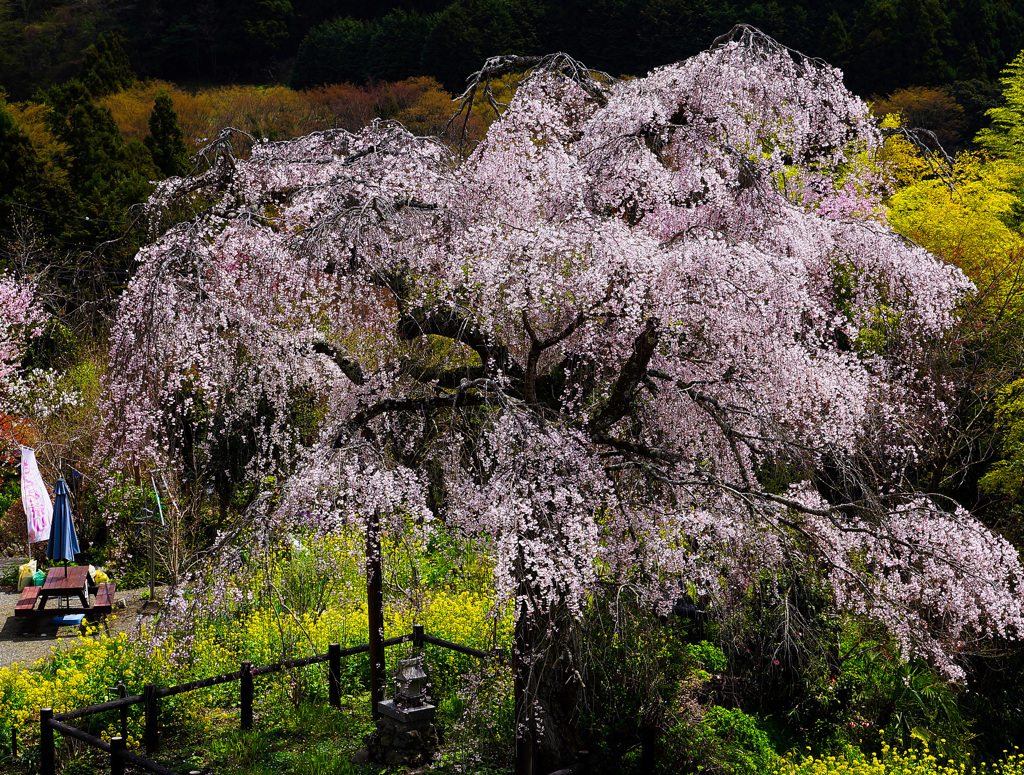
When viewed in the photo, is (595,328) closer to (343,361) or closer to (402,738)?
(343,361)

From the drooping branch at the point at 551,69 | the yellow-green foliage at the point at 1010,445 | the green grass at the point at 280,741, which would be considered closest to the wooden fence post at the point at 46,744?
the green grass at the point at 280,741

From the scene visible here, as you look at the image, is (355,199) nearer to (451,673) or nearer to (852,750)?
(451,673)

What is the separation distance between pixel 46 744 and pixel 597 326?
4.74 m

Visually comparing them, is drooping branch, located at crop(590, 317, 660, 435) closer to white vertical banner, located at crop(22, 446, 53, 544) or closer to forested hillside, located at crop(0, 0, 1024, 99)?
white vertical banner, located at crop(22, 446, 53, 544)

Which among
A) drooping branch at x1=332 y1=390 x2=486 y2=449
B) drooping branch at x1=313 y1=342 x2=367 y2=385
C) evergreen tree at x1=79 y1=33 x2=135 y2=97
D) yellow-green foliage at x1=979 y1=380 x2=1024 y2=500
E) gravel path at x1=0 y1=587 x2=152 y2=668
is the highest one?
evergreen tree at x1=79 y1=33 x2=135 y2=97

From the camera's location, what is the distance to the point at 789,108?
243 inches

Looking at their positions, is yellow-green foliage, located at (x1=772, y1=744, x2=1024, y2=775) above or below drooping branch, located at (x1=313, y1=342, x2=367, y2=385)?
below

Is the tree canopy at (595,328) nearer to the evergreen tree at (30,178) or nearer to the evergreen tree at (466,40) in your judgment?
the evergreen tree at (30,178)

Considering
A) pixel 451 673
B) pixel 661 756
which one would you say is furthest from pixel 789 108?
pixel 451 673

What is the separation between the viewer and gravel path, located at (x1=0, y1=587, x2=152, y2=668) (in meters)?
9.32

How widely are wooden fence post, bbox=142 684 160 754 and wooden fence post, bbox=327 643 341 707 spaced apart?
133cm

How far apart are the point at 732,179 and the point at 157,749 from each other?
19.5 ft

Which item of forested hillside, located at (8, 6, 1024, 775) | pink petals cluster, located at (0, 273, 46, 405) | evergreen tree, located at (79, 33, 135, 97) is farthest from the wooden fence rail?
evergreen tree, located at (79, 33, 135, 97)

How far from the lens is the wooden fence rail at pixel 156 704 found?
5754mm
